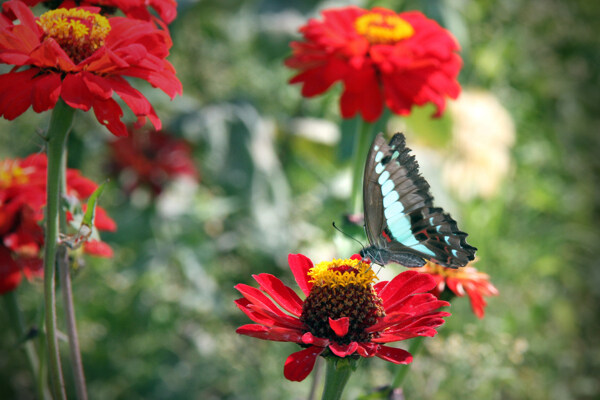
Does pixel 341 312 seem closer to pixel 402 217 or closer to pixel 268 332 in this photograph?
pixel 268 332

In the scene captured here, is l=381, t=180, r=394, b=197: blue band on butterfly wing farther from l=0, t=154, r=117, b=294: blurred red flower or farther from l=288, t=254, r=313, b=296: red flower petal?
l=0, t=154, r=117, b=294: blurred red flower

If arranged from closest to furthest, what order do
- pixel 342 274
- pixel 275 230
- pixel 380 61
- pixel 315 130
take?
pixel 342 274 → pixel 380 61 → pixel 275 230 → pixel 315 130

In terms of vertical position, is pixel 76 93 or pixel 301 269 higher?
pixel 76 93

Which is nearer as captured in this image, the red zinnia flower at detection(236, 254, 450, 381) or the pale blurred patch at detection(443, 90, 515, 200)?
the red zinnia flower at detection(236, 254, 450, 381)

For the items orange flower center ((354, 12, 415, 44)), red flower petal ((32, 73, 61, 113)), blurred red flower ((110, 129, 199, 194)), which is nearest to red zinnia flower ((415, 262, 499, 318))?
orange flower center ((354, 12, 415, 44))

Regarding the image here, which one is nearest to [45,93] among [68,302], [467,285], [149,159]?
[68,302]

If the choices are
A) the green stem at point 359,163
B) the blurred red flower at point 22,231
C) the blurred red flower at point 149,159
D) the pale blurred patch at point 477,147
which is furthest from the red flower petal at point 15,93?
the pale blurred patch at point 477,147
